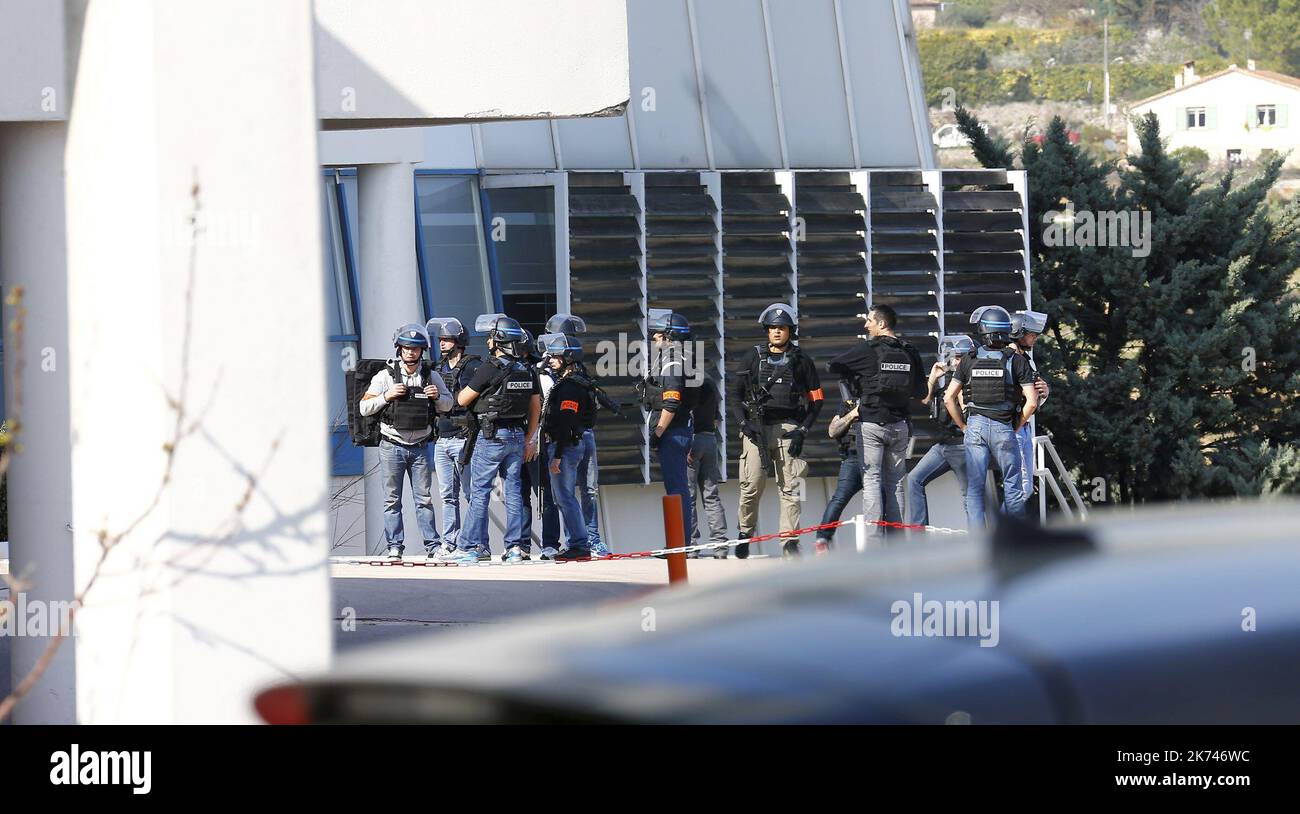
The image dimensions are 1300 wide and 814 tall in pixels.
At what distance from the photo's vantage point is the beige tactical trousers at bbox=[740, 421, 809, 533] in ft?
45.1

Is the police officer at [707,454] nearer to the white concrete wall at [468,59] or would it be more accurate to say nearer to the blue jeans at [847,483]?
the blue jeans at [847,483]

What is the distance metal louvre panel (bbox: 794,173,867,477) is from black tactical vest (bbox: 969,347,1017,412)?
8.60 metres

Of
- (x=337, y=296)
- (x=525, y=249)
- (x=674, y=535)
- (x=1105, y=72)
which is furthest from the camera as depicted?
(x=1105, y=72)

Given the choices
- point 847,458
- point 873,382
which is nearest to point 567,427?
point 847,458

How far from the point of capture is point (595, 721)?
7.95 feet

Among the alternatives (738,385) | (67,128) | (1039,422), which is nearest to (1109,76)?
(1039,422)

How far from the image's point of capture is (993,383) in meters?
13.0

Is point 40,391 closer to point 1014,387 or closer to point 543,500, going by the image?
point 543,500

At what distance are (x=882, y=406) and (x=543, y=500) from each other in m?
2.92

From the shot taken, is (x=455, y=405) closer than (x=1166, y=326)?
Yes

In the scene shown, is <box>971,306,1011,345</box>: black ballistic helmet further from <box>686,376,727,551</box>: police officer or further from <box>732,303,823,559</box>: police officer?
<box>686,376,727,551</box>: police officer

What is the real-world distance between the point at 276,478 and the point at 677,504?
5.01 metres
